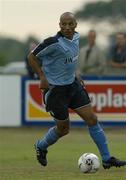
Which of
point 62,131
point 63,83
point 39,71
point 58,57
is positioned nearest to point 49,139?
point 62,131

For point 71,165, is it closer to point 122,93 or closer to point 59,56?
point 59,56

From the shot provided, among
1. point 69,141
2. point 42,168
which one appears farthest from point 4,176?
point 69,141

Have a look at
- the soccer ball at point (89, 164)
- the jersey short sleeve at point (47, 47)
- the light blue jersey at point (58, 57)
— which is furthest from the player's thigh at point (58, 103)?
the soccer ball at point (89, 164)

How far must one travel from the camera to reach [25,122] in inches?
909

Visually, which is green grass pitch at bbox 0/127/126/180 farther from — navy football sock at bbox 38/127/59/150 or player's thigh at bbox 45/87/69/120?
player's thigh at bbox 45/87/69/120

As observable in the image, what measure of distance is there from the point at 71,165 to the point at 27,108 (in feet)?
30.5

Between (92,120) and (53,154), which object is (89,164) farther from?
(53,154)

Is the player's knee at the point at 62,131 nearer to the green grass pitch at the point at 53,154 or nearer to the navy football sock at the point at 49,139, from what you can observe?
the navy football sock at the point at 49,139

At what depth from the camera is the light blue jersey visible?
1280 centimetres

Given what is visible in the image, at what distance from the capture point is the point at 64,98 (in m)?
13.1

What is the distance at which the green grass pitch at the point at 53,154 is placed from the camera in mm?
12281

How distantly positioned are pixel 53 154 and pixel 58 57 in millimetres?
3733

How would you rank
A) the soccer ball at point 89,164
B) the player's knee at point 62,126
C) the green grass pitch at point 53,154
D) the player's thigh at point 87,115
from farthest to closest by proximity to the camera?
the player's knee at point 62,126 → the player's thigh at point 87,115 → the soccer ball at point 89,164 → the green grass pitch at point 53,154

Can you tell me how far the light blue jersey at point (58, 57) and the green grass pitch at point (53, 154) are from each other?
1395 millimetres
